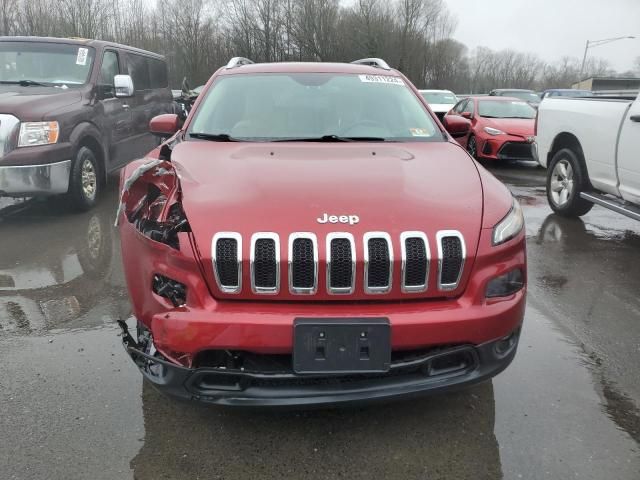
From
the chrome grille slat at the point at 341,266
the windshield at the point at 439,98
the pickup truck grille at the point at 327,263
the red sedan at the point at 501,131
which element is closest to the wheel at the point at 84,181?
the pickup truck grille at the point at 327,263

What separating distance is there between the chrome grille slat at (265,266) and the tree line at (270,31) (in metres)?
38.9

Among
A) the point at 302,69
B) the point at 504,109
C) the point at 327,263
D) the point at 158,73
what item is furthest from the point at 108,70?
the point at 504,109

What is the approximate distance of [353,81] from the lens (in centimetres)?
389

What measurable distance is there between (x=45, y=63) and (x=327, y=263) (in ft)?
20.0

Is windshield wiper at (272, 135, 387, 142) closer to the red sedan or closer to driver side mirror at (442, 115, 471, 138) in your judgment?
driver side mirror at (442, 115, 471, 138)

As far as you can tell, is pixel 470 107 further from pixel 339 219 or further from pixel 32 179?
pixel 339 219

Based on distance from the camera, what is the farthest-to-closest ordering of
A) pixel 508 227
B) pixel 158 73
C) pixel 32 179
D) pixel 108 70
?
1. pixel 158 73
2. pixel 108 70
3. pixel 32 179
4. pixel 508 227

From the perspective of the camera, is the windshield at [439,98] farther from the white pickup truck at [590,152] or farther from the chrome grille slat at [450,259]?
the chrome grille slat at [450,259]

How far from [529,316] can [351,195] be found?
204 centimetres

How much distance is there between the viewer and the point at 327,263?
6.92 ft

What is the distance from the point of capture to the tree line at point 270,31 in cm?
3781

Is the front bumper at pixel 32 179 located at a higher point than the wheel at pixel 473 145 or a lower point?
higher

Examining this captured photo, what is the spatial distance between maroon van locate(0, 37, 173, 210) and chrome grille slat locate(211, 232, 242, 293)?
4.31 meters

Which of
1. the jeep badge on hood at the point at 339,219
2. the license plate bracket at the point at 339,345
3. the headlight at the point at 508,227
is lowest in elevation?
the license plate bracket at the point at 339,345
